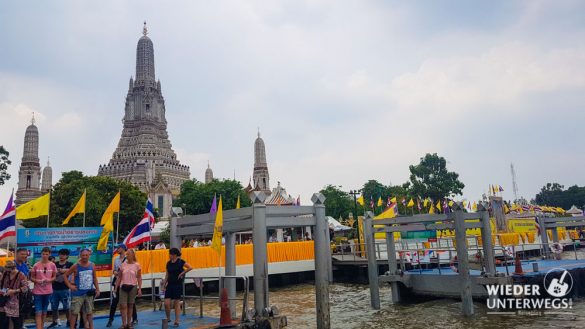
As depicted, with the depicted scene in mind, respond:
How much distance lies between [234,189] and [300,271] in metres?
43.1

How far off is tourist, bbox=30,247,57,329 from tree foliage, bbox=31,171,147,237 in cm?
4110

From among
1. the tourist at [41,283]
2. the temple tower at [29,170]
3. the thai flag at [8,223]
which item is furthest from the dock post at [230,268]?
the temple tower at [29,170]

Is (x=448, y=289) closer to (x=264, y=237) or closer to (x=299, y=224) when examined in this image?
(x=299, y=224)

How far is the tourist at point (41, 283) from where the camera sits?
9.92 metres

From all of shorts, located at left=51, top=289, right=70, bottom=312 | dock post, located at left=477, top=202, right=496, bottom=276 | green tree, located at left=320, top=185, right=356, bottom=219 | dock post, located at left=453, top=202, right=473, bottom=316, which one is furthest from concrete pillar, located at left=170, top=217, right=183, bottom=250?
green tree, located at left=320, top=185, right=356, bottom=219

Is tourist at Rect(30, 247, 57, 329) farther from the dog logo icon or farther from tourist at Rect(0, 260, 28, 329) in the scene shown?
the dog logo icon

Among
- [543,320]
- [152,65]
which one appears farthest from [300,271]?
[152,65]

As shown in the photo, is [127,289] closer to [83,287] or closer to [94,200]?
[83,287]

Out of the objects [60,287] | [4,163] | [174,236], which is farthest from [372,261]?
[4,163]

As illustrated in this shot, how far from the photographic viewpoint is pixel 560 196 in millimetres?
127250

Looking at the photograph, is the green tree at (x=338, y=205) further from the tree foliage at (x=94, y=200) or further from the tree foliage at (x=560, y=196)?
the tree foliage at (x=560, y=196)

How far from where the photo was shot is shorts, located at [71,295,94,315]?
10.3 meters

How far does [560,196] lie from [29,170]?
132 m

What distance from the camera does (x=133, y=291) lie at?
1068 cm
